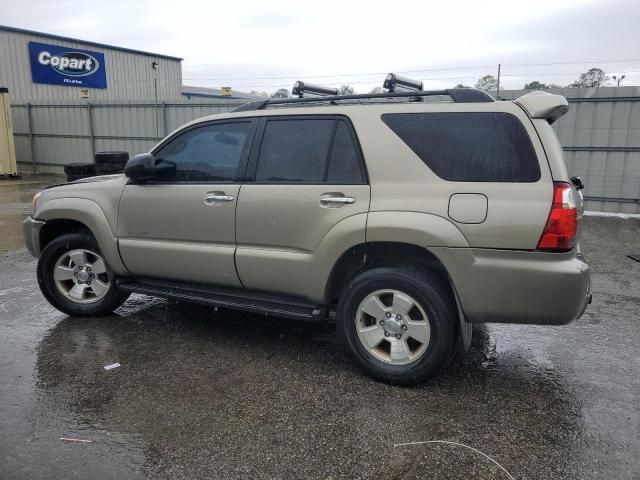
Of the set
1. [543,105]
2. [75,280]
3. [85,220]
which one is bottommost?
[75,280]

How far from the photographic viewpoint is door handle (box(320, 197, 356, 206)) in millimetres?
3604

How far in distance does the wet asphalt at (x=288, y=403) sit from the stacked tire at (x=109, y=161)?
7.54 meters

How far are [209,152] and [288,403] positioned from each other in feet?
6.81

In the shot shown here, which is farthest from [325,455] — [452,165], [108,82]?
[108,82]

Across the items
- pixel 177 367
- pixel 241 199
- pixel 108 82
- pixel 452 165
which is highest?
Result: pixel 108 82

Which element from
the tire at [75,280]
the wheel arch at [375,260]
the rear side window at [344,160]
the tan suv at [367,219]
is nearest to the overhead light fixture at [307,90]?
the tan suv at [367,219]

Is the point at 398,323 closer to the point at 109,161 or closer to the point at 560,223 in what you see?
the point at 560,223

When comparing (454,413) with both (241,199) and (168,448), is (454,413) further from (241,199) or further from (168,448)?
(241,199)

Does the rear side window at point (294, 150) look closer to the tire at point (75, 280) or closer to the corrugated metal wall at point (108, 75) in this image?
the tire at point (75, 280)

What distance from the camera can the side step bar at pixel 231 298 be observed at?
12.5ft

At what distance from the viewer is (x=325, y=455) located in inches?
109

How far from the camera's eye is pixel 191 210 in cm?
419

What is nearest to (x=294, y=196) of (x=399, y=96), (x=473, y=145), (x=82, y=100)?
(x=399, y=96)

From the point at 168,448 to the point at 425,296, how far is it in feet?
5.69
